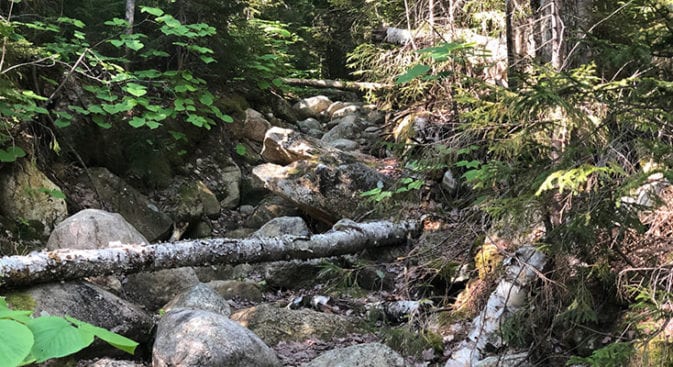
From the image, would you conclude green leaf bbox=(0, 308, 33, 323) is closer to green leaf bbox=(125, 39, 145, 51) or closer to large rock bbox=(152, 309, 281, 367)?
large rock bbox=(152, 309, 281, 367)

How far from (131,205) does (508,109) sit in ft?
21.0

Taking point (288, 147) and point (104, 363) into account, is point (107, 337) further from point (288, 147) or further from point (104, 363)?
point (288, 147)

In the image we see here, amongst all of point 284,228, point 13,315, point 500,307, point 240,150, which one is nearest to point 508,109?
point 500,307

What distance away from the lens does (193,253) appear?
5.71 m

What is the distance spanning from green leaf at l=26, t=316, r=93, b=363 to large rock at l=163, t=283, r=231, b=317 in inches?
170

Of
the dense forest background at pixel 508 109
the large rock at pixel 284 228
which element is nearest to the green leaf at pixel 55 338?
the dense forest background at pixel 508 109

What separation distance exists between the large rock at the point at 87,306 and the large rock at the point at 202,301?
0.48m

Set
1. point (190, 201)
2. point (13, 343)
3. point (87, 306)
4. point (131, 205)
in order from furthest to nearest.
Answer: point (190, 201), point (131, 205), point (87, 306), point (13, 343)

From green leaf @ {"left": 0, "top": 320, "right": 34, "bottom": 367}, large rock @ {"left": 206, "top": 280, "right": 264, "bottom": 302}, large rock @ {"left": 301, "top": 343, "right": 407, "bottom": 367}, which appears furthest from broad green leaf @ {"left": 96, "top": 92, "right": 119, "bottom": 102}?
green leaf @ {"left": 0, "top": 320, "right": 34, "bottom": 367}

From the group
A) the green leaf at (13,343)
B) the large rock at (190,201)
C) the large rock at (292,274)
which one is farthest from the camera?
the large rock at (190,201)

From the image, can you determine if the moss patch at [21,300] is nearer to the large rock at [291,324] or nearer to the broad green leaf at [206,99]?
the large rock at [291,324]

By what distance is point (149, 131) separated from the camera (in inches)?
328

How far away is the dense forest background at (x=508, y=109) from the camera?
8.48ft

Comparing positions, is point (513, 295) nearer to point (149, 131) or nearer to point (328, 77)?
point (149, 131)
